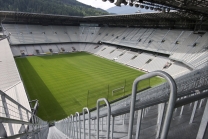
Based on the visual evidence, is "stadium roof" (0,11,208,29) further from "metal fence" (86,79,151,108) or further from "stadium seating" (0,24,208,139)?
"metal fence" (86,79,151,108)

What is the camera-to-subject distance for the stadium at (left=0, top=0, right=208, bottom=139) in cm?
247

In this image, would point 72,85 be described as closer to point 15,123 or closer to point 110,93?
point 110,93

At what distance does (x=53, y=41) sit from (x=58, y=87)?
29.5m

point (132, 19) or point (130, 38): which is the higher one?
point (132, 19)

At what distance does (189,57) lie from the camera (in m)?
25.8

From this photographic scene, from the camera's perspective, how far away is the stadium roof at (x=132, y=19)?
29809 mm

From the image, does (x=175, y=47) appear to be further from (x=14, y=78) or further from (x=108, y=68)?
(x=14, y=78)

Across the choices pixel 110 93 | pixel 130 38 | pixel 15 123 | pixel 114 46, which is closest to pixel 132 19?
pixel 130 38

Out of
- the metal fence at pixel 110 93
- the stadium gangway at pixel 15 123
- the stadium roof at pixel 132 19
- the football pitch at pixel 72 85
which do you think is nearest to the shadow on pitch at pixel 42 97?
the football pitch at pixel 72 85

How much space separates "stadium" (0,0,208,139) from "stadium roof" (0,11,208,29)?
8.5 inches

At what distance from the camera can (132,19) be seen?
41.3 meters

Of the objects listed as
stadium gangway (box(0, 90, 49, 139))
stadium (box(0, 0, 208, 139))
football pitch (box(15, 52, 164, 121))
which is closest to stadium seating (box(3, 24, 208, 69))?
stadium (box(0, 0, 208, 139))

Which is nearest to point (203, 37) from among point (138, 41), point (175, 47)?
point (175, 47)

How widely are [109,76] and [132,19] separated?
872 inches
